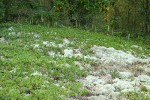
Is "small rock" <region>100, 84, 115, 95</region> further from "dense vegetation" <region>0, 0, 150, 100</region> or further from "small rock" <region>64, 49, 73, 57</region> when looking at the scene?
"small rock" <region>64, 49, 73, 57</region>

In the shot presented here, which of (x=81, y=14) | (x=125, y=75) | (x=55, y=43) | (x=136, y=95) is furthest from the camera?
(x=81, y=14)

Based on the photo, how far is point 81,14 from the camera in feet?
183

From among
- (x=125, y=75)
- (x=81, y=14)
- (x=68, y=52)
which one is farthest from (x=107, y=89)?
(x=81, y=14)

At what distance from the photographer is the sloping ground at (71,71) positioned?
1659cm

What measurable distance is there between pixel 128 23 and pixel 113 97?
44185 mm

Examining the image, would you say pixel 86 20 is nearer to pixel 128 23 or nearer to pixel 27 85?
pixel 128 23

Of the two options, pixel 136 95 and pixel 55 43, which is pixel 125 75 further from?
pixel 55 43

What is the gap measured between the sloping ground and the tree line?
19573mm

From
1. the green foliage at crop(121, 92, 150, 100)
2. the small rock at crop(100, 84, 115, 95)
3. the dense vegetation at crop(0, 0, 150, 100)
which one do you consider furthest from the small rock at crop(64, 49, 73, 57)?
the green foliage at crop(121, 92, 150, 100)

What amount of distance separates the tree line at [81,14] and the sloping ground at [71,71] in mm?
19573

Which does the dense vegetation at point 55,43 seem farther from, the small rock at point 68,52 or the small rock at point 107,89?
the small rock at point 107,89

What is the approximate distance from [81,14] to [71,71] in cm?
3566

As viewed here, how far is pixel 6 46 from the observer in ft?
86.2

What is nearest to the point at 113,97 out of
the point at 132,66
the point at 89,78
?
the point at 89,78
